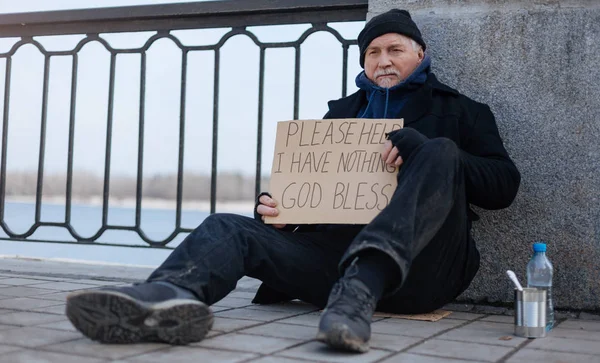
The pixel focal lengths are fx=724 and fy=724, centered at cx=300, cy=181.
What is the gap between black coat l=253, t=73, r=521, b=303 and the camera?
7.86 ft

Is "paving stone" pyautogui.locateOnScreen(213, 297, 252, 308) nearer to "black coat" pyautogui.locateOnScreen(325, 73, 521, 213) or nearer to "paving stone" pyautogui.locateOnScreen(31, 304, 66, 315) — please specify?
"paving stone" pyautogui.locateOnScreen(31, 304, 66, 315)

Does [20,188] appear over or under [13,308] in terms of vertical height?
A: over

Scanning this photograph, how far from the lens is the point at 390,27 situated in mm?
2803

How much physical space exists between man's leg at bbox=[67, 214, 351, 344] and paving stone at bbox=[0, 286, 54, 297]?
1.05m

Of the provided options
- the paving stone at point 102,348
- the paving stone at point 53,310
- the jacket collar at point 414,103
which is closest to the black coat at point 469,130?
the jacket collar at point 414,103

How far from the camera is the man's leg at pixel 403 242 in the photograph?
184 centimetres

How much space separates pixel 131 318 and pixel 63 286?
157 centimetres

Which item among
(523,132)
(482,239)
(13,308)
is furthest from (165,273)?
(523,132)

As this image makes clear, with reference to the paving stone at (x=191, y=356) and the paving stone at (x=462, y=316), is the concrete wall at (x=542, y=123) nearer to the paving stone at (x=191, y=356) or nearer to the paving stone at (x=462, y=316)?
the paving stone at (x=462, y=316)

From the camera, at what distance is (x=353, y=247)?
197cm

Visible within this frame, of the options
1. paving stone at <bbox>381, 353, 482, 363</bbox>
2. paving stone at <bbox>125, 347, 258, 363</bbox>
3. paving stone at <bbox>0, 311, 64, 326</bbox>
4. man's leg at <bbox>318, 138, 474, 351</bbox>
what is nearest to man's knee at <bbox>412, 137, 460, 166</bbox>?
man's leg at <bbox>318, 138, 474, 351</bbox>

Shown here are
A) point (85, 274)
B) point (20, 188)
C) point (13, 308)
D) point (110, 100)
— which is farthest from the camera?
point (20, 188)

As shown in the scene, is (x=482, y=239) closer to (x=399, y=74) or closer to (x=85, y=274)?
(x=399, y=74)

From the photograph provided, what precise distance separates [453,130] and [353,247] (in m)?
0.86
